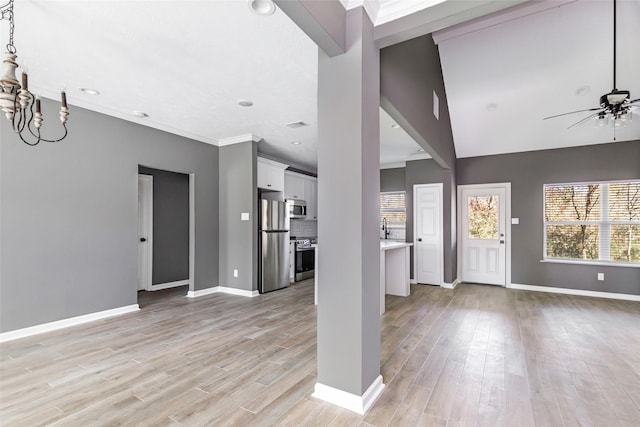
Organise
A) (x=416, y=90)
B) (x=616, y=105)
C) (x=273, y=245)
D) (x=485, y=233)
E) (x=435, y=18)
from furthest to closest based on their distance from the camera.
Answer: (x=485, y=233), (x=273, y=245), (x=416, y=90), (x=616, y=105), (x=435, y=18)


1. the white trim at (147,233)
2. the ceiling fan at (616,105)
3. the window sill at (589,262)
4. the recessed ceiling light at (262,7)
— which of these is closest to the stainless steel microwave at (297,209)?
the white trim at (147,233)

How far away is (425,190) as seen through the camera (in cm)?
620

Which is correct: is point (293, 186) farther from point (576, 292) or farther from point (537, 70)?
point (576, 292)

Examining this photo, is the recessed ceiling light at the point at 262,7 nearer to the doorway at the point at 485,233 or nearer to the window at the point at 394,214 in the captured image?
the doorway at the point at 485,233

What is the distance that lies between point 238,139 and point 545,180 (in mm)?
5605

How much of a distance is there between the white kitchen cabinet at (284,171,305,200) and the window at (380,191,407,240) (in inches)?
78.5

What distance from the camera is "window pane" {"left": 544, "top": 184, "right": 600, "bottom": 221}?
5344 mm

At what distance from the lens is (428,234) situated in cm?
616

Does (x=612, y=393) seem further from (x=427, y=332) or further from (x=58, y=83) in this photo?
(x=58, y=83)

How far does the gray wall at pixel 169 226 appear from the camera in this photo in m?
5.60

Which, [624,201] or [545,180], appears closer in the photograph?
[624,201]

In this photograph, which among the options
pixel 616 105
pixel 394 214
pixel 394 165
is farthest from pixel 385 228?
pixel 616 105

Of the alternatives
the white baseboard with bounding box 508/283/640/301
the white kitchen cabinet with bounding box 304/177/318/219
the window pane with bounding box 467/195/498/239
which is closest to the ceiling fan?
the window pane with bounding box 467/195/498/239

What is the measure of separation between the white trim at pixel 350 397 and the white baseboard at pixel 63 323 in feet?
10.3
